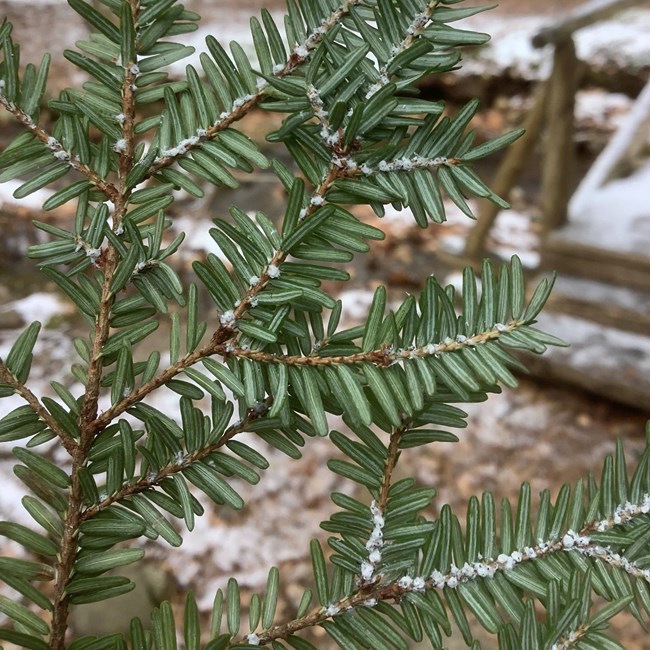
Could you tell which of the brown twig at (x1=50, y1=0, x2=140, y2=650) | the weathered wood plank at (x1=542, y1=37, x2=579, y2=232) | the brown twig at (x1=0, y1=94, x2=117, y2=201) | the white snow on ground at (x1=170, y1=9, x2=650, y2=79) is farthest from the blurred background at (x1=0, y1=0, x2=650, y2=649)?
the white snow on ground at (x1=170, y1=9, x2=650, y2=79)

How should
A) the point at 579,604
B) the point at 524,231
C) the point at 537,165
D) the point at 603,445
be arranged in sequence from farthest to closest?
1. the point at 537,165
2. the point at 524,231
3. the point at 603,445
4. the point at 579,604

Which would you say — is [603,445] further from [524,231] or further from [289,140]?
[289,140]

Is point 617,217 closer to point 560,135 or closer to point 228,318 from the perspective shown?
point 560,135

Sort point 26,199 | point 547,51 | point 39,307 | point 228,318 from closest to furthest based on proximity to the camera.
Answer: point 228,318 → point 39,307 → point 26,199 → point 547,51

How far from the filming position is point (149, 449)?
1.22 ft

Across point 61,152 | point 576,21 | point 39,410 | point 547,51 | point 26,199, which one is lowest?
point 39,410

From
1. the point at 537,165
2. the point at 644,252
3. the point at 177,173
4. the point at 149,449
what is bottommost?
the point at 149,449

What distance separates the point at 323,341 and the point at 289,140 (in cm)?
12

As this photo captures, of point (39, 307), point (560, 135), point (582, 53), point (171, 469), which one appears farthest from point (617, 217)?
point (582, 53)

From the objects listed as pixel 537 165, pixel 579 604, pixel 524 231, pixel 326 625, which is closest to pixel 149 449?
pixel 326 625

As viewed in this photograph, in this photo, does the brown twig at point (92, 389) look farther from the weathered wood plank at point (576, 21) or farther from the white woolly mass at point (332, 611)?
the weathered wood plank at point (576, 21)

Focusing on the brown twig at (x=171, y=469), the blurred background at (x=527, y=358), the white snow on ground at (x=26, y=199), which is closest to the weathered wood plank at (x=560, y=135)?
the blurred background at (x=527, y=358)

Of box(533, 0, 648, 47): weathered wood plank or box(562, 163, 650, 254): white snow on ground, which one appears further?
box(562, 163, 650, 254): white snow on ground

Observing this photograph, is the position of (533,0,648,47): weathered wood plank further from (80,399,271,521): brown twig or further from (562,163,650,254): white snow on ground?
(80,399,271,521): brown twig
